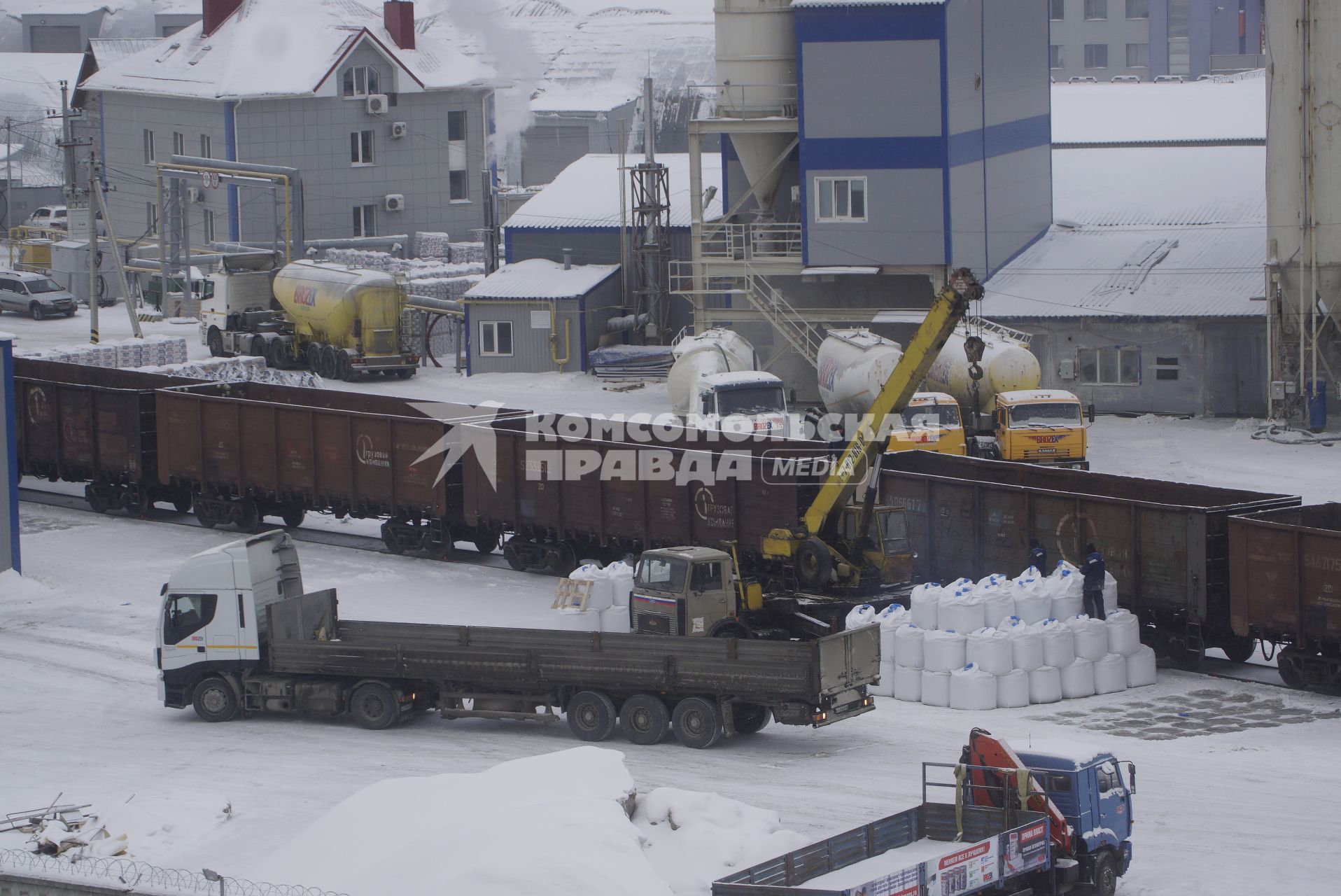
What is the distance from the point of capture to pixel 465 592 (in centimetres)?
2794

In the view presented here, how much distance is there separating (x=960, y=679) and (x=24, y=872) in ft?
37.1

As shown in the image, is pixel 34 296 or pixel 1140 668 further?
pixel 34 296

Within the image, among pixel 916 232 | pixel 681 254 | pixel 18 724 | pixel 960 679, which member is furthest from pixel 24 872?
pixel 681 254

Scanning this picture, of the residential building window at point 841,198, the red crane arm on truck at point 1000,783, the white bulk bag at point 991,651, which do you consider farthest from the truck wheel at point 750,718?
the residential building window at point 841,198

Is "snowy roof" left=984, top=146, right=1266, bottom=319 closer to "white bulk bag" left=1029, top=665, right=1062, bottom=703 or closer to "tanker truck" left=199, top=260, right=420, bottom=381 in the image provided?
"tanker truck" left=199, top=260, right=420, bottom=381

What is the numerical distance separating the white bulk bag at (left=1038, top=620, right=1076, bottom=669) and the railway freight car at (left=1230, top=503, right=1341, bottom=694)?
7.20 feet

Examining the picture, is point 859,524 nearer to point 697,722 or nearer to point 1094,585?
point 1094,585

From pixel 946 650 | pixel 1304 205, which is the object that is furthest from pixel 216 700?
pixel 1304 205

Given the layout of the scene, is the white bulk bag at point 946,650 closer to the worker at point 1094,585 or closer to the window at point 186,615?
the worker at point 1094,585

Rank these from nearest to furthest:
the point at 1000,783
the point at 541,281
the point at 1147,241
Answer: the point at 1000,783, the point at 1147,241, the point at 541,281

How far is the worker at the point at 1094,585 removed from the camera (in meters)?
22.1

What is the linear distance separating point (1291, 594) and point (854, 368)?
712 inches

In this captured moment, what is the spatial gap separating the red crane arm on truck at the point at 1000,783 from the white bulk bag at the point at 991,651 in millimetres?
5949

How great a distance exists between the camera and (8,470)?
28.5 m
